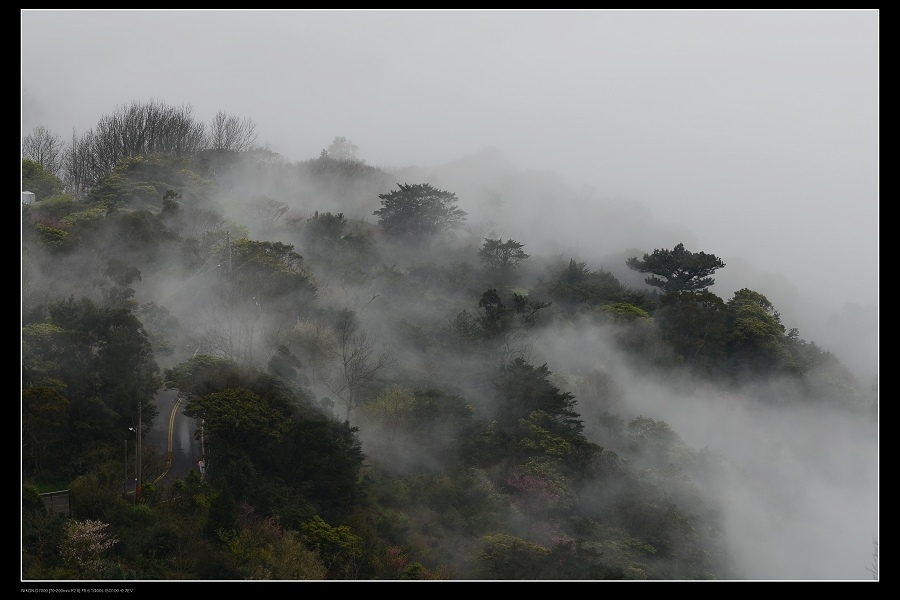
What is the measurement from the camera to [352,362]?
1393 inches

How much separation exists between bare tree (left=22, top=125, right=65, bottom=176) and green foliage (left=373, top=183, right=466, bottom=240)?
2609 cm

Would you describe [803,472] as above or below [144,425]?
below

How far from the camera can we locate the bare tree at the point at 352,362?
34.8 metres

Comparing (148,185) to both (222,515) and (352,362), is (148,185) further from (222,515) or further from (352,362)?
(222,515)

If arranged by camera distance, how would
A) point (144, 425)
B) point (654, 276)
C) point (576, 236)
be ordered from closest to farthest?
point (144, 425), point (654, 276), point (576, 236)

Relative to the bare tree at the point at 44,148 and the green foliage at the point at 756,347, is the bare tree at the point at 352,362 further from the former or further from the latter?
the bare tree at the point at 44,148

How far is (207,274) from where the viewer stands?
130 feet

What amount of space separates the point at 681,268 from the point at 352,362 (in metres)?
23.9

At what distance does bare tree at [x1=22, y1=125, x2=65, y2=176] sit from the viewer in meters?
58.2

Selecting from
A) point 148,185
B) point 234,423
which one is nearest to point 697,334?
point 234,423

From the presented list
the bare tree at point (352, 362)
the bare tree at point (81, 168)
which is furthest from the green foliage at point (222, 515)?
the bare tree at point (81, 168)

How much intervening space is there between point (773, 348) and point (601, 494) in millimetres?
18609

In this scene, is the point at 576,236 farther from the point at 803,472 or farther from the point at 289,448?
the point at 289,448

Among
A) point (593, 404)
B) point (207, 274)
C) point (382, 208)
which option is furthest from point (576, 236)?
point (207, 274)
